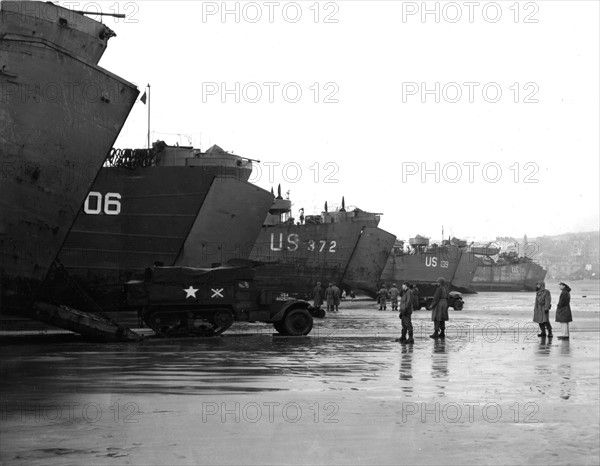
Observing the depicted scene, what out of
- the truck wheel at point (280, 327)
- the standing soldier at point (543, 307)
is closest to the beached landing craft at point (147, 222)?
the truck wheel at point (280, 327)

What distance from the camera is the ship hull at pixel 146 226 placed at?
27.1 m

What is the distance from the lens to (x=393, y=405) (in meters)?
10.0

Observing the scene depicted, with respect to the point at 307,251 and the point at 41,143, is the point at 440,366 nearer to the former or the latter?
the point at 41,143

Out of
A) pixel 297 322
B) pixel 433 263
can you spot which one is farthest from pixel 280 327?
pixel 433 263

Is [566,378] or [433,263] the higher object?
[433,263]

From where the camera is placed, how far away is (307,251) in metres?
57.0

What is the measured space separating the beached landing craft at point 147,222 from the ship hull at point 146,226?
0.03 metres

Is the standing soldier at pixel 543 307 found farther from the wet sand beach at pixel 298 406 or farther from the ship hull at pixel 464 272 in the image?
the ship hull at pixel 464 272

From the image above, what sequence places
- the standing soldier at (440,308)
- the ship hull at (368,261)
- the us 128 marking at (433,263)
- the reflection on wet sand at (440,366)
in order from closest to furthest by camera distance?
1. the reflection on wet sand at (440,366)
2. the standing soldier at (440,308)
3. the ship hull at (368,261)
4. the us 128 marking at (433,263)

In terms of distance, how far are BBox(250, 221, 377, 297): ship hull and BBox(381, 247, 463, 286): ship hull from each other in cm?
1368

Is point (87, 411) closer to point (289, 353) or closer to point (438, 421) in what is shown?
point (438, 421)

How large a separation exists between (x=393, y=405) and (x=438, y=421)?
1040mm

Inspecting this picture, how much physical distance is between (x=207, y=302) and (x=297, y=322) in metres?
2.39

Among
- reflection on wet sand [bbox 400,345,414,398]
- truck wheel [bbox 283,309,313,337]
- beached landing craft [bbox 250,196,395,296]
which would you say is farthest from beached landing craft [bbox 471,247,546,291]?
reflection on wet sand [bbox 400,345,414,398]
